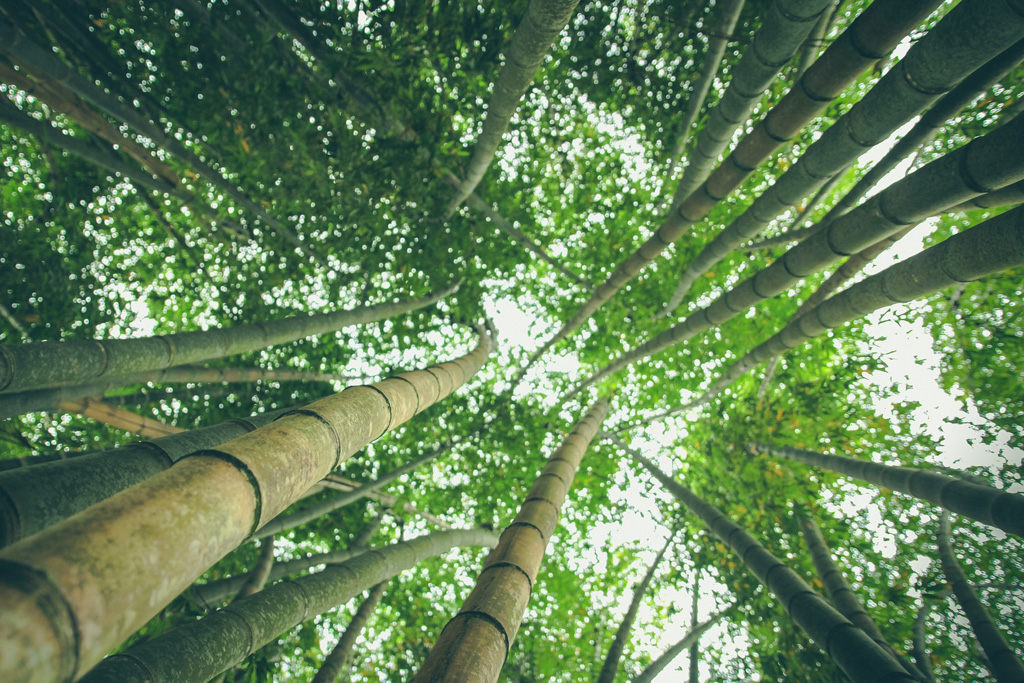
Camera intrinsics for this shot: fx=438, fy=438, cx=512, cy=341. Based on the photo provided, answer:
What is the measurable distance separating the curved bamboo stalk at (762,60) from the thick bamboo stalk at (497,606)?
142 inches

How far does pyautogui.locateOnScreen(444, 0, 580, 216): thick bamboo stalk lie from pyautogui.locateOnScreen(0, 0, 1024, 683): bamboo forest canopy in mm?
27

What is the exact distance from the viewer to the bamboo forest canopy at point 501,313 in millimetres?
2467

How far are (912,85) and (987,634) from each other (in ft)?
15.7

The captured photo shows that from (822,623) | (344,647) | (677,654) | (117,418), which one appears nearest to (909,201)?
(822,623)

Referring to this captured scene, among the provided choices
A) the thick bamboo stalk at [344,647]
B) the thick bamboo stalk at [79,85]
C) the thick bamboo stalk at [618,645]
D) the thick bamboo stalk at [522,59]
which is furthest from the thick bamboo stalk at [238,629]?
the thick bamboo stalk at [522,59]

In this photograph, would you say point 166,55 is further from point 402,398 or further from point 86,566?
point 86,566

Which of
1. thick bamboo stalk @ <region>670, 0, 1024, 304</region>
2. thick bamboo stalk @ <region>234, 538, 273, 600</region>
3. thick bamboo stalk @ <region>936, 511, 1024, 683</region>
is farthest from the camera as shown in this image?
thick bamboo stalk @ <region>234, 538, 273, 600</region>

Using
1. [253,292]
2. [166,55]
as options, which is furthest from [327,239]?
[166,55]

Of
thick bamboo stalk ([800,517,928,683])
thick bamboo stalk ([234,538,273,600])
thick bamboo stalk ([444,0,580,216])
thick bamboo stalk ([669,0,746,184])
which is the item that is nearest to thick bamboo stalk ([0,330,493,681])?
thick bamboo stalk ([444,0,580,216])

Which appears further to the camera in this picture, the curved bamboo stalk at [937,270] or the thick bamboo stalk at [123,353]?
the thick bamboo stalk at [123,353]

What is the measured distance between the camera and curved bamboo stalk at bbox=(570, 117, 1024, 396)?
6.98 feet

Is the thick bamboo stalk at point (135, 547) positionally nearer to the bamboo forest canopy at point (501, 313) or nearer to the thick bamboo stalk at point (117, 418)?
the bamboo forest canopy at point (501, 313)

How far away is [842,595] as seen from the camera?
4.50 metres

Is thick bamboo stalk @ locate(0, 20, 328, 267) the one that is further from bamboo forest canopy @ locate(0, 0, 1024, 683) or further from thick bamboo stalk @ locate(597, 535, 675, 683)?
thick bamboo stalk @ locate(597, 535, 675, 683)
